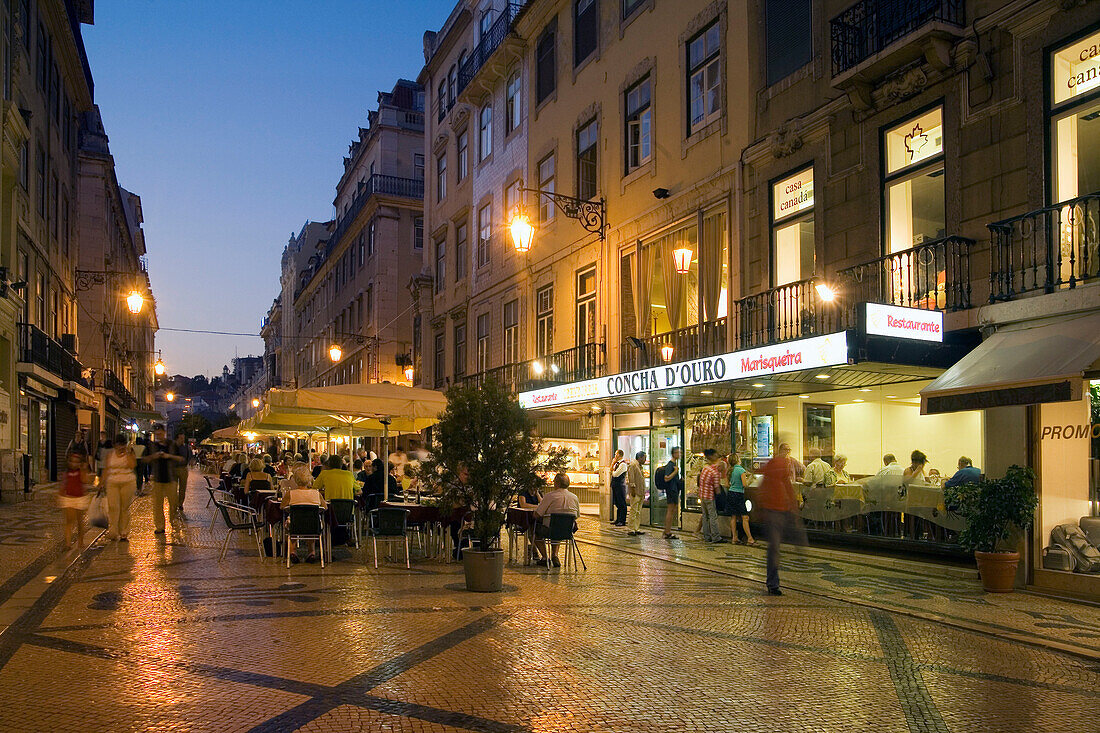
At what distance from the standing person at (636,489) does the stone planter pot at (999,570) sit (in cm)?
808

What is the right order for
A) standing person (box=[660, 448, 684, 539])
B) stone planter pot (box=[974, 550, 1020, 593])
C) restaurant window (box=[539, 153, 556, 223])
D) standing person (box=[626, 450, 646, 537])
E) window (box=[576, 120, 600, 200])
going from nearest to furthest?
stone planter pot (box=[974, 550, 1020, 593]) < standing person (box=[660, 448, 684, 539]) < standing person (box=[626, 450, 646, 537]) < window (box=[576, 120, 600, 200]) < restaurant window (box=[539, 153, 556, 223])

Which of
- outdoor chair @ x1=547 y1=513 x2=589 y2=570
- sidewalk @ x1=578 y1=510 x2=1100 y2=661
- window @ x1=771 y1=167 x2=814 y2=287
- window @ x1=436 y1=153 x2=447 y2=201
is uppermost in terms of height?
window @ x1=436 y1=153 x2=447 y2=201

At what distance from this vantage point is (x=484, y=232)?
2944 centimetres

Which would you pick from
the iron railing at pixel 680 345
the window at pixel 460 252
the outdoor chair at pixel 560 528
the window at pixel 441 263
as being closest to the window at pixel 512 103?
the window at pixel 460 252

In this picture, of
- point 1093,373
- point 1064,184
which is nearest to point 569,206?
point 1064,184

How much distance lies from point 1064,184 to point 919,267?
7.03 feet

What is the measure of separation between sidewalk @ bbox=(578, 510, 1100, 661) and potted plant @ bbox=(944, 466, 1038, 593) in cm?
23

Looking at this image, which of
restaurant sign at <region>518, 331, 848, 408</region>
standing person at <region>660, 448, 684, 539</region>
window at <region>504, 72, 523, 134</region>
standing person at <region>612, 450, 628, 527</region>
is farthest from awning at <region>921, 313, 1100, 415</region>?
window at <region>504, 72, 523, 134</region>

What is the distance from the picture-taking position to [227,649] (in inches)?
285

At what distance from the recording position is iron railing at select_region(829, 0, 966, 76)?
12.3 metres

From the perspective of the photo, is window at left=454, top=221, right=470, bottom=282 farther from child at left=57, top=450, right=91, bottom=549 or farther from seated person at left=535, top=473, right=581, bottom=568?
seated person at left=535, top=473, right=581, bottom=568

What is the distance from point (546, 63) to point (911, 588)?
60.8 ft

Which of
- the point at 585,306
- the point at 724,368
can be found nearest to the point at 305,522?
the point at 724,368

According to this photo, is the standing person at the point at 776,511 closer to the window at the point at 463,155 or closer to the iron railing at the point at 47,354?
the iron railing at the point at 47,354
